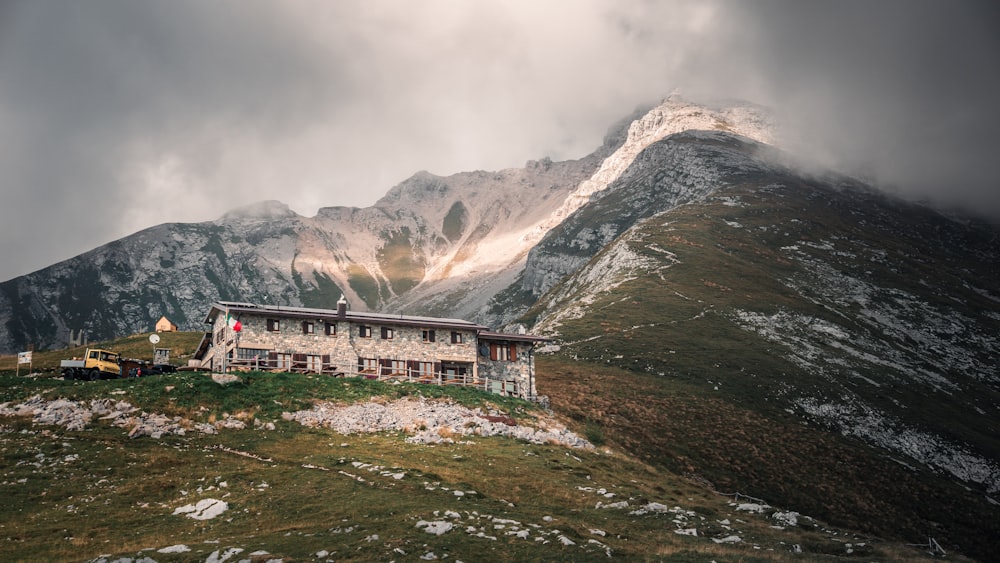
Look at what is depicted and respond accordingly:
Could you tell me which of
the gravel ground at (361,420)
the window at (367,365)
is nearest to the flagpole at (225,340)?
the window at (367,365)

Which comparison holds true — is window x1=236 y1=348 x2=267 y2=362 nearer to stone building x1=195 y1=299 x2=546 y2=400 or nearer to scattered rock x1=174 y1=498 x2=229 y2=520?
stone building x1=195 y1=299 x2=546 y2=400

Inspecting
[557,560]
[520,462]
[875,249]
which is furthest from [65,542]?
[875,249]

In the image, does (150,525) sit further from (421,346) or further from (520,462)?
→ (421,346)

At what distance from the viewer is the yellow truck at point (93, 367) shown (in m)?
57.6

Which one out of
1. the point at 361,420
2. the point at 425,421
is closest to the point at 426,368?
the point at 425,421

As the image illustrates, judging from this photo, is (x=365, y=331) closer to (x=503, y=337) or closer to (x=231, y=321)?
(x=231, y=321)

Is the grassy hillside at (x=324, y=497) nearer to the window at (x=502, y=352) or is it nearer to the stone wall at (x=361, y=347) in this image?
the stone wall at (x=361, y=347)

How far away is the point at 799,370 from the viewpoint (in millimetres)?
110500

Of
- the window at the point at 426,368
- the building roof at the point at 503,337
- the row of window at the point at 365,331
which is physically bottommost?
the window at the point at 426,368

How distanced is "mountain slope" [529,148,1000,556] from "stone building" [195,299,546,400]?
31.5ft

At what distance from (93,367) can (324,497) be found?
36643 millimetres

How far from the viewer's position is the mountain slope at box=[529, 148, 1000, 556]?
240 ft

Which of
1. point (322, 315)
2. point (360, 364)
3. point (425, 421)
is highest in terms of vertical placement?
point (322, 315)

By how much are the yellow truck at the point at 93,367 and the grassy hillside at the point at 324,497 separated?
721cm
